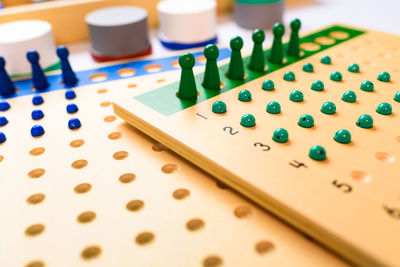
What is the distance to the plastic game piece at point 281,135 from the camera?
0.51m

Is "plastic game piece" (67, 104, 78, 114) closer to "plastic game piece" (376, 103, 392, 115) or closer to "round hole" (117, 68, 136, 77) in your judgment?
"round hole" (117, 68, 136, 77)

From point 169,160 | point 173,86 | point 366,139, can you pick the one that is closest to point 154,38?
point 173,86

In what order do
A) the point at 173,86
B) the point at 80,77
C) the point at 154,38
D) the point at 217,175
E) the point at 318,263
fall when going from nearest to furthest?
the point at 318,263 → the point at 217,175 → the point at 173,86 → the point at 80,77 → the point at 154,38

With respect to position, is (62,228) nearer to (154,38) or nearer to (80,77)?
(80,77)

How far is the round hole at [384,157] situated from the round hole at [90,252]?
36cm

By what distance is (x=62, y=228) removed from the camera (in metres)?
0.44

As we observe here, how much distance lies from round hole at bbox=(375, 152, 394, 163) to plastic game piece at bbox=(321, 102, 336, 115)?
0.11 m

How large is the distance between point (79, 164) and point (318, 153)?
334mm

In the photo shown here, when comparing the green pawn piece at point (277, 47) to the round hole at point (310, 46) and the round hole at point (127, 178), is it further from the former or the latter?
the round hole at point (127, 178)

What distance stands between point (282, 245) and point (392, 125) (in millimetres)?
270

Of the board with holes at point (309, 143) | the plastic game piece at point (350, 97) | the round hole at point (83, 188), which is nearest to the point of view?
the board with holes at point (309, 143)

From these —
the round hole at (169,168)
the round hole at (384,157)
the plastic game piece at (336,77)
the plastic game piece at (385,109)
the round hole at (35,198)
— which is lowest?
the round hole at (35,198)

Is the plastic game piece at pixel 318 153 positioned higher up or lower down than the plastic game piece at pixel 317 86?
lower down

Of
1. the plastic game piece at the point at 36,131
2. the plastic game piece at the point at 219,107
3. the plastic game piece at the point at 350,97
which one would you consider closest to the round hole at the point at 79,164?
the plastic game piece at the point at 36,131
